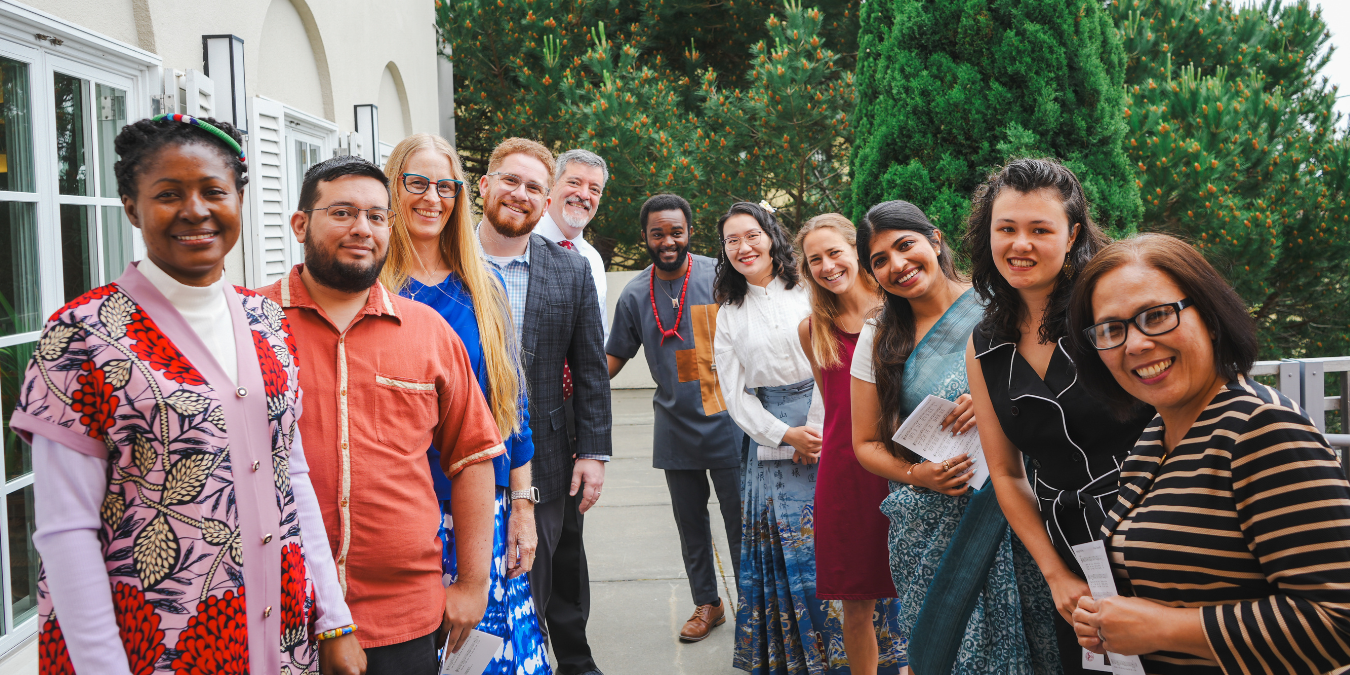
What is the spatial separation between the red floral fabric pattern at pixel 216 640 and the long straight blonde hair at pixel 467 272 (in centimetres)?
105

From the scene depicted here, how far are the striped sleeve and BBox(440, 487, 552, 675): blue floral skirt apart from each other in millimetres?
1739

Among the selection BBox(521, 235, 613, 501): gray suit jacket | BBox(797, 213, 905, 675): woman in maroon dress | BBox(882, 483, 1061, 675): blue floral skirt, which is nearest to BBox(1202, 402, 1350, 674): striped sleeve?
BBox(882, 483, 1061, 675): blue floral skirt

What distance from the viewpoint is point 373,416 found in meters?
1.94

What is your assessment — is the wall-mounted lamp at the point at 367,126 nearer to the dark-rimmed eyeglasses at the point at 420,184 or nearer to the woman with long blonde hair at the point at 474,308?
the woman with long blonde hair at the point at 474,308

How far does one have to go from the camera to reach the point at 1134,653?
1.52 meters

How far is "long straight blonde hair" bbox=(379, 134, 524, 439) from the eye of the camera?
252 centimetres

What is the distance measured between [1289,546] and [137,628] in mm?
1852

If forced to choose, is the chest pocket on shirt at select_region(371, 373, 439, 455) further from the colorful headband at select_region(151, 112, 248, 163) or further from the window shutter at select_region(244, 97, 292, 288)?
the window shutter at select_region(244, 97, 292, 288)

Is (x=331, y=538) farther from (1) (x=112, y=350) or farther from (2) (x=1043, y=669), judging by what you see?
(2) (x=1043, y=669)

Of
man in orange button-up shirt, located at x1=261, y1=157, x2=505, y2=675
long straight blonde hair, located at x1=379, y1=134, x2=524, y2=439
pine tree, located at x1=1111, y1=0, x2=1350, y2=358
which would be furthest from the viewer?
pine tree, located at x1=1111, y1=0, x2=1350, y2=358

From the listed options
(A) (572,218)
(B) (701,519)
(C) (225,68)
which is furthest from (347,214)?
(B) (701,519)

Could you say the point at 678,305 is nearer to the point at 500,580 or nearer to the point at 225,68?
the point at 500,580

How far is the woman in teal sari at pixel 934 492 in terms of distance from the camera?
2191 millimetres

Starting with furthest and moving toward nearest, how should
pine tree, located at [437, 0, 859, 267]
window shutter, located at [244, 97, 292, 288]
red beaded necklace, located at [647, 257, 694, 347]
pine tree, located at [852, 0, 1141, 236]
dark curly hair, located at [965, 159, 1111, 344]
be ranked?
pine tree, located at [437, 0, 859, 267] → pine tree, located at [852, 0, 1141, 236] → window shutter, located at [244, 97, 292, 288] → red beaded necklace, located at [647, 257, 694, 347] → dark curly hair, located at [965, 159, 1111, 344]
